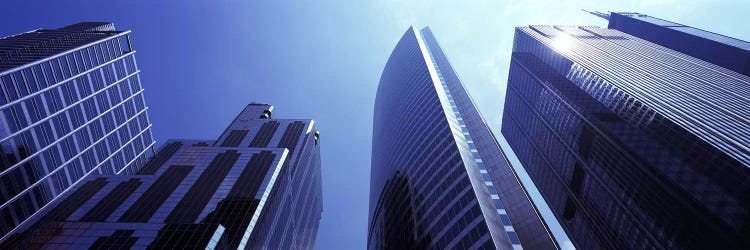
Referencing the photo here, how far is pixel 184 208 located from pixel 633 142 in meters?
92.1

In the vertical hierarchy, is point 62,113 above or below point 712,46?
below

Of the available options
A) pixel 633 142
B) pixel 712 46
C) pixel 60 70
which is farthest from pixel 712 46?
pixel 60 70

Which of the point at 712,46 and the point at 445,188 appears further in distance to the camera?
the point at 712,46

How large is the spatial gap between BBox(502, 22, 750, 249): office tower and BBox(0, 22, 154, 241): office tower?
12975 centimetres

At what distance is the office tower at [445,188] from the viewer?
58.6m

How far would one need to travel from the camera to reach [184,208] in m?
73.5

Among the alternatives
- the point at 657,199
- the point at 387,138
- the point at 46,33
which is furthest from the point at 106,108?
the point at 657,199

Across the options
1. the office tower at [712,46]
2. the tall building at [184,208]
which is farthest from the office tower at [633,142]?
the tall building at [184,208]

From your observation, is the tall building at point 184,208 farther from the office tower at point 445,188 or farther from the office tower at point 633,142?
the office tower at point 633,142

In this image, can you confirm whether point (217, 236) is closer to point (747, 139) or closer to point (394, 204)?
point (394, 204)

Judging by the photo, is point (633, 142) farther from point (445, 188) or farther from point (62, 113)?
point (62, 113)

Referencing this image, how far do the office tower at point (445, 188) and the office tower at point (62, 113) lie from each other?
3108 inches

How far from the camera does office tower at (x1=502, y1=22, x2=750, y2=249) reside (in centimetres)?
7300

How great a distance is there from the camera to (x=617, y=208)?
97.0m
